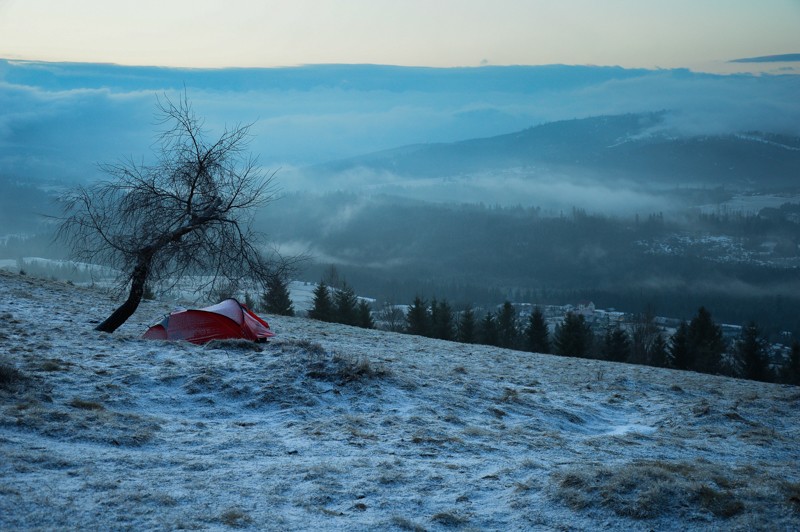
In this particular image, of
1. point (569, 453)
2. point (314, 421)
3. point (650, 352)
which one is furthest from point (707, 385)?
point (650, 352)

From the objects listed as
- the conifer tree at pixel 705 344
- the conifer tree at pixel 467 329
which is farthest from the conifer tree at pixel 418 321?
the conifer tree at pixel 705 344

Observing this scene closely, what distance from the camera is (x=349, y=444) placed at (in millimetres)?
9117

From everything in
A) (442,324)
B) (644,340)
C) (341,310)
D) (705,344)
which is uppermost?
(341,310)

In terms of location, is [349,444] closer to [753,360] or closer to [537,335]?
[537,335]

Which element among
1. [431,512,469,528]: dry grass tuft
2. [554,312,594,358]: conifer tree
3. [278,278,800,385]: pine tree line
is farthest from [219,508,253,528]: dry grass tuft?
[554,312,594,358]: conifer tree

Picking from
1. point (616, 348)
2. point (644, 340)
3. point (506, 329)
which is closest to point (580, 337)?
point (616, 348)

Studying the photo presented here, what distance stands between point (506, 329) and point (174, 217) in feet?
136

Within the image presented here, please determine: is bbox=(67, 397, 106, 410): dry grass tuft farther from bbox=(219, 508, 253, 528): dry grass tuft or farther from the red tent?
the red tent

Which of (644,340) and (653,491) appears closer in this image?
(653,491)

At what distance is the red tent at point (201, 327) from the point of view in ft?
56.6

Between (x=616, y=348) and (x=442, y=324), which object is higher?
(x=442, y=324)

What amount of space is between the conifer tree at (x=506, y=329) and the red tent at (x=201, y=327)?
38.6 metres

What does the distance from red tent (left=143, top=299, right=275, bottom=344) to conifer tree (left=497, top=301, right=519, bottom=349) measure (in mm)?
38575

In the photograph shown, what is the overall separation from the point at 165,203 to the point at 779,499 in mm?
15123
